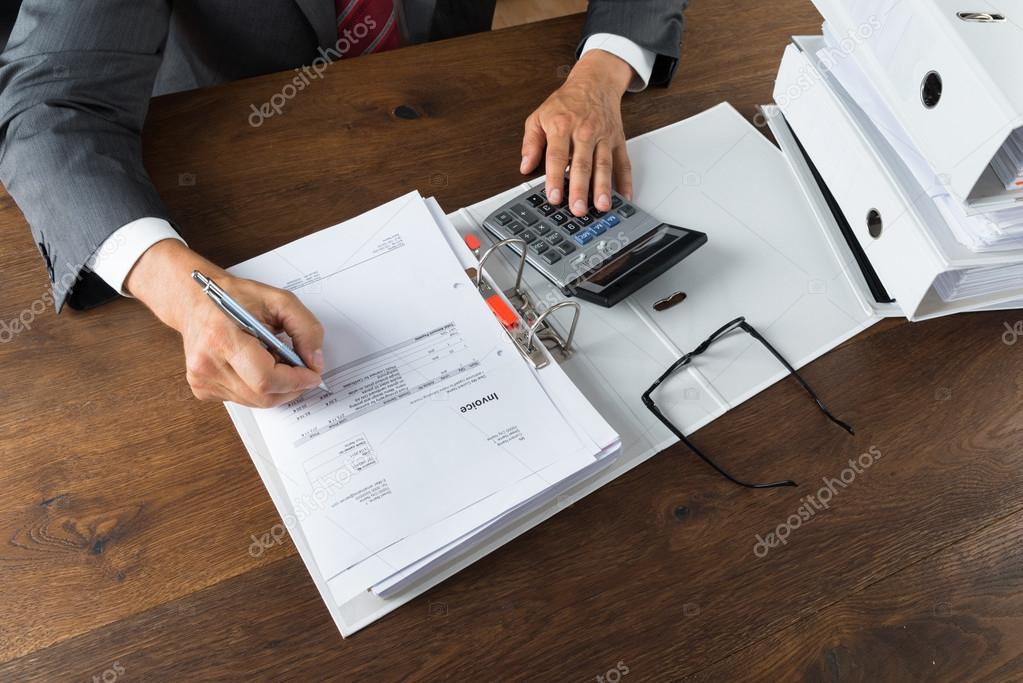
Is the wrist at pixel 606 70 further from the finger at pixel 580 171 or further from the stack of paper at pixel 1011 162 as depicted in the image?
the stack of paper at pixel 1011 162

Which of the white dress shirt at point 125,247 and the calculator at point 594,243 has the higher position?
the calculator at point 594,243

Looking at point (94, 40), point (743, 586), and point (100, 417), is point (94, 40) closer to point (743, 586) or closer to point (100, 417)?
point (100, 417)

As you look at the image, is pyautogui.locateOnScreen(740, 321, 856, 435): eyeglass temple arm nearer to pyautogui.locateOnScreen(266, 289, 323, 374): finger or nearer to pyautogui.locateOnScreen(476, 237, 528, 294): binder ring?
pyautogui.locateOnScreen(476, 237, 528, 294): binder ring

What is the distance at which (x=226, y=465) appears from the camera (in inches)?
24.5

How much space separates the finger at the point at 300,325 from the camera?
2.07 feet

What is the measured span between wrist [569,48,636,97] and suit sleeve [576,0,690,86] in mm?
33

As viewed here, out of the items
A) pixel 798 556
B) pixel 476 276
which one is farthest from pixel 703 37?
pixel 798 556

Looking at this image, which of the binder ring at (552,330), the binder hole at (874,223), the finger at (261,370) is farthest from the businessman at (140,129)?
the binder hole at (874,223)

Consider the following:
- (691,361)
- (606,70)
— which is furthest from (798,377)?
(606,70)

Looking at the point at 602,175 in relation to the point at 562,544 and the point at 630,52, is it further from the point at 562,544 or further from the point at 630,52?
the point at 562,544

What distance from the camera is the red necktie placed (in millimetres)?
1000

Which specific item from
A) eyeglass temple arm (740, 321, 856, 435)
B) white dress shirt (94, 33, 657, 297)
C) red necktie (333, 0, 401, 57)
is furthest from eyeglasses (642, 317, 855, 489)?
red necktie (333, 0, 401, 57)

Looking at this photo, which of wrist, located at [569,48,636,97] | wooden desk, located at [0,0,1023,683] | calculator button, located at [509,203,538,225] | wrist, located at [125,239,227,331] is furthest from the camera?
wrist, located at [569,48,636,97]

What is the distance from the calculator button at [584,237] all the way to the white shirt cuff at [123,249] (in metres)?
0.40
